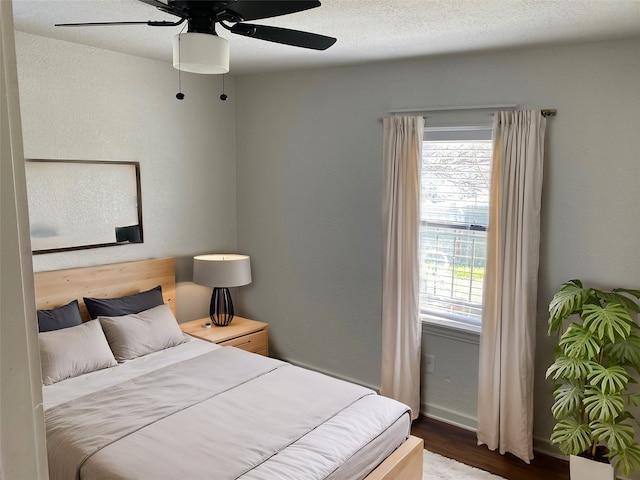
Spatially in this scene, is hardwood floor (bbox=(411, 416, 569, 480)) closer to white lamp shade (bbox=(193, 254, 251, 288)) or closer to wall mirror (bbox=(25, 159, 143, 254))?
white lamp shade (bbox=(193, 254, 251, 288))

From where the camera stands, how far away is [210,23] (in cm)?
197

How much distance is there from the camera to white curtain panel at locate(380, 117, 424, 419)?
3631 mm

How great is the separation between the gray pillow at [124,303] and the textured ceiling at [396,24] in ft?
5.81

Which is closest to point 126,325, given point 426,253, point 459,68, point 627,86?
point 426,253

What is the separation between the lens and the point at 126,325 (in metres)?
3.40

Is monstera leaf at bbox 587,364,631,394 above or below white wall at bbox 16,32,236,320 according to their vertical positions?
below

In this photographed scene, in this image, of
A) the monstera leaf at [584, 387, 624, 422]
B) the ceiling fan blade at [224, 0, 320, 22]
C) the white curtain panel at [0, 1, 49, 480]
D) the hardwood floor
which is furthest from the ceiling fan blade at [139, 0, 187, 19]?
the hardwood floor

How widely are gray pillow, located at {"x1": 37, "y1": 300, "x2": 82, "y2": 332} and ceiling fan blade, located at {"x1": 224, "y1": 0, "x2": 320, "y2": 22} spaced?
89.6 inches

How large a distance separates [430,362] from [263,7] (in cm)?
282

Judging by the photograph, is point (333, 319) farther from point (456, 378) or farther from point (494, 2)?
point (494, 2)

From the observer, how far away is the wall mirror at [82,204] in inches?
133

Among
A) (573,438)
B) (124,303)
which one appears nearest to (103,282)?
(124,303)

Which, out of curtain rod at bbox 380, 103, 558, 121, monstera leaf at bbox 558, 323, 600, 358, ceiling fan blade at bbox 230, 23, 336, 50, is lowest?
monstera leaf at bbox 558, 323, 600, 358

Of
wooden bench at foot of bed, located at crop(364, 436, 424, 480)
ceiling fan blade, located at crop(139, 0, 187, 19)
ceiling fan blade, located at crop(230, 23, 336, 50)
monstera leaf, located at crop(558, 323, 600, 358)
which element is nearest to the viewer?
ceiling fan blade, located at crop(139, 0, 187, 19)
